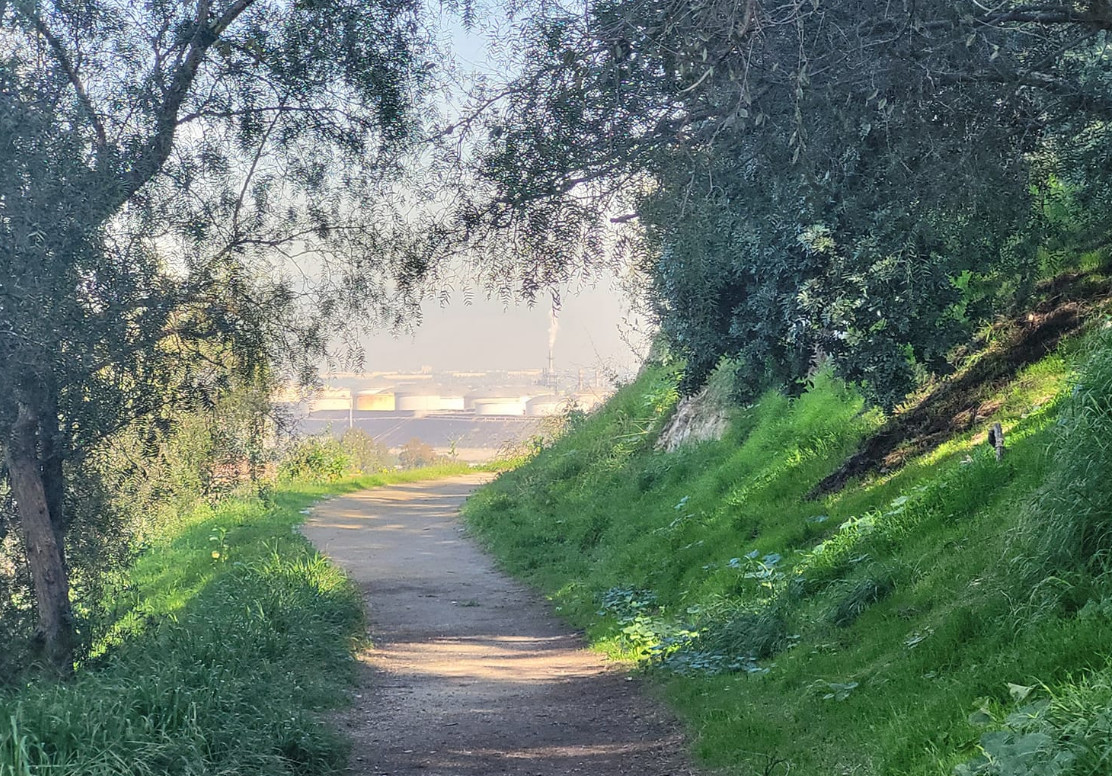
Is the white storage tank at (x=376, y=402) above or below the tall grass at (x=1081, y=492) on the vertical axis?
above

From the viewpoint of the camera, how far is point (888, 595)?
25.1 ft

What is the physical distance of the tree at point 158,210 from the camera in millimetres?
7141

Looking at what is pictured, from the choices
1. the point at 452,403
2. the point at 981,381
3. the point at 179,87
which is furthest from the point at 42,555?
the point at 452,403

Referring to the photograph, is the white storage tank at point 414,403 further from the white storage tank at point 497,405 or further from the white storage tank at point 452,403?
the white storage tank at point 497,405

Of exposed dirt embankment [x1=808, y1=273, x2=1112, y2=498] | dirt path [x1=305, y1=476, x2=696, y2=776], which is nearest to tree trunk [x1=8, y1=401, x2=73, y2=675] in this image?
dirt path [x1=305, y1=476, x2=696, y2=776]

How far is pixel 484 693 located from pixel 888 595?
3.58 m

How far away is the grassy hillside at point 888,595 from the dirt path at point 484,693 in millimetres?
433

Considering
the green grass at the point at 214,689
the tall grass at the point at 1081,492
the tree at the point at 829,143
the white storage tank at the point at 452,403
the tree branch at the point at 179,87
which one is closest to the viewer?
the green grass at the point at 214,689

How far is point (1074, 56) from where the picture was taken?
8.32 metres

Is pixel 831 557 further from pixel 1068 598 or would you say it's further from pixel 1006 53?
pixel 1006 53

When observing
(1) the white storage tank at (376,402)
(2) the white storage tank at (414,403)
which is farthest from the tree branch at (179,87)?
Result: (2) the white storage tank at (414,403)

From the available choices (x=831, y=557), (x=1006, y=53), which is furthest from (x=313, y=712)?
→ (x=1006, y=53)

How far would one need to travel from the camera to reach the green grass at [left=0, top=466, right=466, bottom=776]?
5.23 meters

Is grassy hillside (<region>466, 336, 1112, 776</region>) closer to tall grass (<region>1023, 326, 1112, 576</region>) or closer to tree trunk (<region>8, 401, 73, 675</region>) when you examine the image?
tall grass (<region>1023, 326, 1112, 576</region>)
